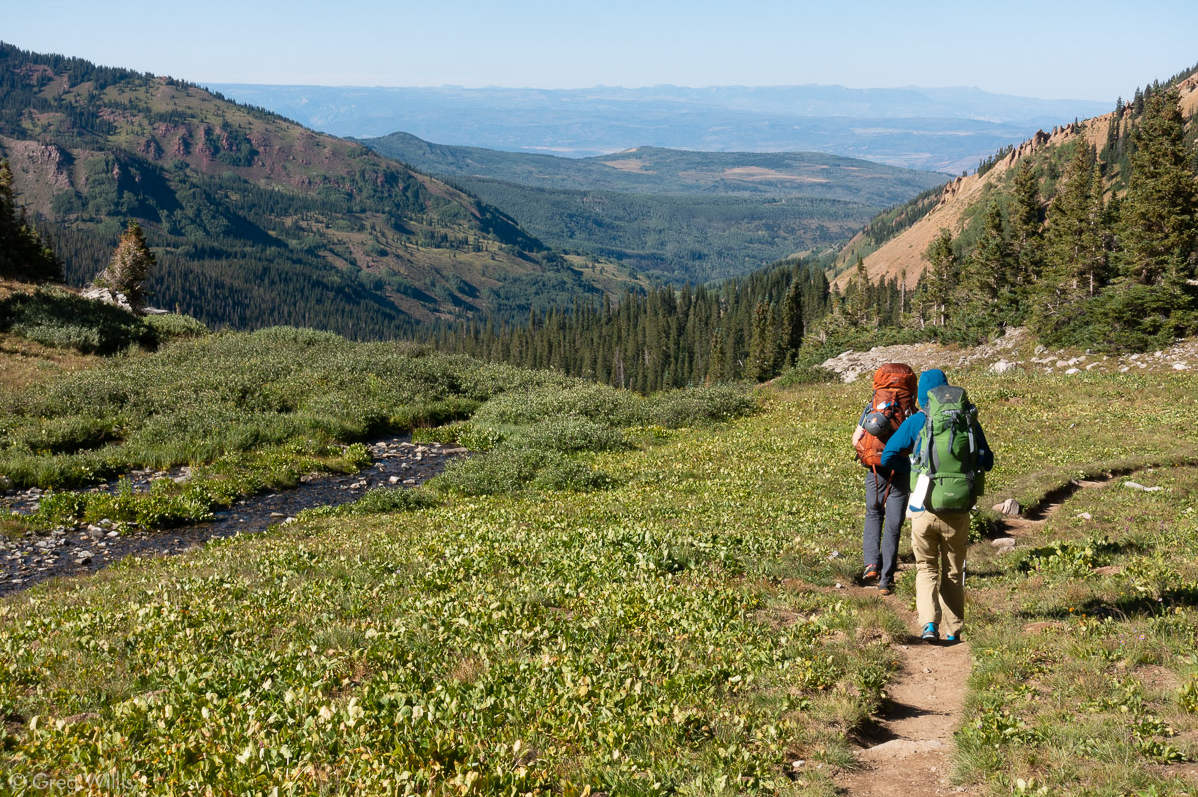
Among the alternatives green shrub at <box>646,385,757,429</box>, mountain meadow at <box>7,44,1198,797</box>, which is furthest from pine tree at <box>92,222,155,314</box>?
green shrub at <box>646,385,757,429</box>

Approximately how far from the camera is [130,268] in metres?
59.8

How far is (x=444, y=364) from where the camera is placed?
4284 centimetres

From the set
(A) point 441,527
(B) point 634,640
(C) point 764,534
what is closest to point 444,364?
(A) point 441,527

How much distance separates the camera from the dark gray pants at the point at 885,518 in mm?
12070

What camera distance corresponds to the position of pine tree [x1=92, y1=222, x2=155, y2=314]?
59875 millimetres

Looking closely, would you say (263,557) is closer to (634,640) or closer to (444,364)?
(634,640)

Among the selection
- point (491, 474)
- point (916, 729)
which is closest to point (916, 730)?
point (916, 729)

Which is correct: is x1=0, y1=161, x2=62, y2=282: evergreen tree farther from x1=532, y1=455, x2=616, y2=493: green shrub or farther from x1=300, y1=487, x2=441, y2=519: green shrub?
x1=532, y1=455, x2=616, y2=493: green shrub

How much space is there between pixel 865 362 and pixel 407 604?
49.5m

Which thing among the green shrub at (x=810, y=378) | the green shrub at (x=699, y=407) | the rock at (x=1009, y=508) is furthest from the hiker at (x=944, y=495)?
the green shrub at (x=810, y=378)

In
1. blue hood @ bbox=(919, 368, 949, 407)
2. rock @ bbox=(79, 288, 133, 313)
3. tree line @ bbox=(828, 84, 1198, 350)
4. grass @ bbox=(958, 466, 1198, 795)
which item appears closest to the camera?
grass @ bbox=(958, 466, 1198, 795)

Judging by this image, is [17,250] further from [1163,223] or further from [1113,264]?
[1113,264]

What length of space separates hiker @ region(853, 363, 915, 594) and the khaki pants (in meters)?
1.99

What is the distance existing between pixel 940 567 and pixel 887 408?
293 cm
